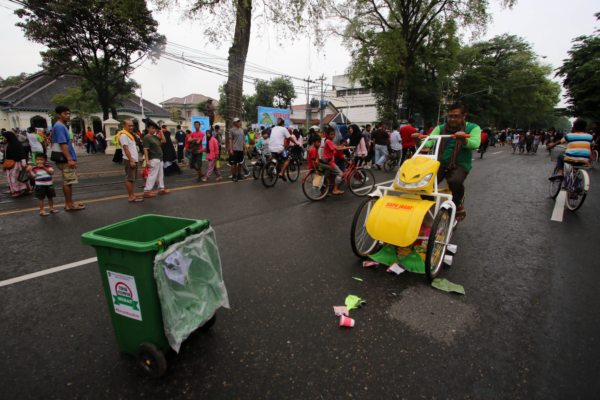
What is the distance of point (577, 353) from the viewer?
88.5 inches

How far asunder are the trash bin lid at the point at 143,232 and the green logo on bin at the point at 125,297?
0.29 meters

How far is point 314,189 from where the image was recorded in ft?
24.0

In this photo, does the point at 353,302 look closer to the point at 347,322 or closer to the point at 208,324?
the point at 347,322

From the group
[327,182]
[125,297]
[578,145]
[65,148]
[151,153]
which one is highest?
[65,148]

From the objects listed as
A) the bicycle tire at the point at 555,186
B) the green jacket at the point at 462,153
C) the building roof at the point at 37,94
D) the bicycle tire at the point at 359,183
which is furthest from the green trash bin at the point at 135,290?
the building roof at the point at 37,94

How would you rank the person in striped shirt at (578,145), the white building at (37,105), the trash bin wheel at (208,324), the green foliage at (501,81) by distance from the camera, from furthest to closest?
the green foliage at (501,81) < the white building at (37,105) < the person in striped shirt at (578,145) < the trash bin wheel at (208,324)

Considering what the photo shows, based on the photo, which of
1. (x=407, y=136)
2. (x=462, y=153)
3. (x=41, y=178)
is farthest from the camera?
(x=407, y=136)

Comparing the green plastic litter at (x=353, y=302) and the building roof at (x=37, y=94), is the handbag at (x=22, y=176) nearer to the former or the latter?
the green plastic litter at (x=353, y=302)

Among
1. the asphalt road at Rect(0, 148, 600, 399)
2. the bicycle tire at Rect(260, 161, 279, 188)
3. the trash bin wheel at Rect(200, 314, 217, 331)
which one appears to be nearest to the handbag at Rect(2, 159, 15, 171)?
the asphalt road at Rect(0, 148, 600, 399)

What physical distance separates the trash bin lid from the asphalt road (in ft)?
2.78

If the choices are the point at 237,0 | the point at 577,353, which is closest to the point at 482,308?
the point at 577,353

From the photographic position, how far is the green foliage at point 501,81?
43.3m

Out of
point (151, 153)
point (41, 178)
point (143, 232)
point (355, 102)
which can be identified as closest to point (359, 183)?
point (151, 153)

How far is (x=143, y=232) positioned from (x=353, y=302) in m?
1.91
